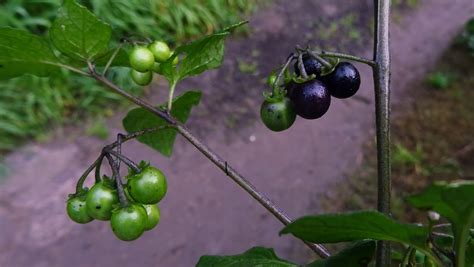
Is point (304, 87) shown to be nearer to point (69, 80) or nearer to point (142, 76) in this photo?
point (142, 76)

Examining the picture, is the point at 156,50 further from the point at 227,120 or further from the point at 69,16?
the point at 227,120

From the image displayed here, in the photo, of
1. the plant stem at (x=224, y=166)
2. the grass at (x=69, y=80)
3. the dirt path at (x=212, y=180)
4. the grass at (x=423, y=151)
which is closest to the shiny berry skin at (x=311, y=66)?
the plant stem at (x=224, y=166)

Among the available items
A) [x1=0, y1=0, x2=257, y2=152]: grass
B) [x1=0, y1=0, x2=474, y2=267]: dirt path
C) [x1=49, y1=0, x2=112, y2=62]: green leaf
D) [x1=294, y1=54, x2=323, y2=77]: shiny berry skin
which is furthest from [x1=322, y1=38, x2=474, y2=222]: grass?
[x1=49, y1=0, x2=112, y2=62]: green leaf

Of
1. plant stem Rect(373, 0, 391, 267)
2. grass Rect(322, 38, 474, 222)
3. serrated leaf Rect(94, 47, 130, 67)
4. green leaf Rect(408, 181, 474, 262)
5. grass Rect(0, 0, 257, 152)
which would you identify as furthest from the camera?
grass Rect(0, 0, 257, 152)

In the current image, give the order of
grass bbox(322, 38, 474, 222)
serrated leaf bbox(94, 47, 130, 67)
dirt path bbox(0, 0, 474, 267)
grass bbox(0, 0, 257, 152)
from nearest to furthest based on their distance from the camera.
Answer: serrated leaf bbox(94, 47, 130, 67), dirt path bbox(0, 0, 474, 267), grass bbox(322, 38, 474, 222), grass bbox(0, 0, 257, 152)

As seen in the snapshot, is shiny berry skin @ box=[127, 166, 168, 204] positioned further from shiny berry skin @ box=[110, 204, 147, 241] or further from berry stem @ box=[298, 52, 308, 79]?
berry stem @ box=[298, 52, 308, 79]

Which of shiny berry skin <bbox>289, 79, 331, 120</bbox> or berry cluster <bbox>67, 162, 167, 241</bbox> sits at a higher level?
shiny berry skin <bbox>289, 79, 331, 120</bbox>
